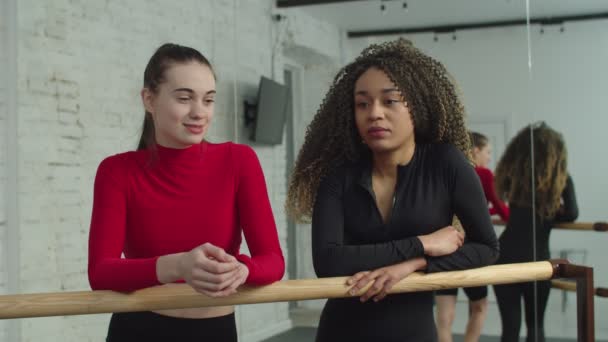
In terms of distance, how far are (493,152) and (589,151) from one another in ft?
1.71

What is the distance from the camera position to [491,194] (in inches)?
118

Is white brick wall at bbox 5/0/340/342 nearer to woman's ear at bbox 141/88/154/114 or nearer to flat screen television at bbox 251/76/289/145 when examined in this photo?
flat screen television at bbox 251/76/289/145

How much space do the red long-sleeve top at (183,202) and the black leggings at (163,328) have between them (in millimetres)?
147

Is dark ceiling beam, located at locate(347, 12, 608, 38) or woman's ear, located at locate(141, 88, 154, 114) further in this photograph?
dark ceiling beam, located at locate(347, 12, 608, 38)

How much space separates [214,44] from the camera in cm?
357

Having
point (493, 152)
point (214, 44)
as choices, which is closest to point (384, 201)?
point (493, 152)

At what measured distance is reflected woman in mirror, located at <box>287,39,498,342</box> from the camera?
152 centimetres

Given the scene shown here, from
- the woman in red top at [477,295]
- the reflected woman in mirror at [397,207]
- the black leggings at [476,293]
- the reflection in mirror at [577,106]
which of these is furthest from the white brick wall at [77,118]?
the reflected woman in mirror at [397,207]

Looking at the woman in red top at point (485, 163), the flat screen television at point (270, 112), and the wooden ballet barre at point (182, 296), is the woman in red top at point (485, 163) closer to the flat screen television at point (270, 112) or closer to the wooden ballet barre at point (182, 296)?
the flat screen television at point (270, 112)

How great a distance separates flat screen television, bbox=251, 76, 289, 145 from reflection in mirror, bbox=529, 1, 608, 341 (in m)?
1.18

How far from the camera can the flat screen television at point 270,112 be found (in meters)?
3.26

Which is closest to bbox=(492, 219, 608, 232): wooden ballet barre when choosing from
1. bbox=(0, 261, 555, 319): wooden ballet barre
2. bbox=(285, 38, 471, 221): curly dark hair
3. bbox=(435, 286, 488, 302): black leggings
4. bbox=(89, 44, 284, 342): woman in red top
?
bbox=(435, 286, 488, 302): black leggings

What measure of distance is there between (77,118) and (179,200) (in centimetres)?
173

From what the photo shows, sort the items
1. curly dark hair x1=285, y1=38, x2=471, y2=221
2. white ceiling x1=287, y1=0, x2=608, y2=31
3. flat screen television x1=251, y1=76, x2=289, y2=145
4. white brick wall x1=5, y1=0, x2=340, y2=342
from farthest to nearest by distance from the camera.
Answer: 1. flat screen television x1=251, y1=76, x2=289, y2=145
2. white ceiling x1=287, y1=0, x2=608, y2=31
3. white brick wall x1=5, y1=0, x2=340, y2=342
4. curly dark hair x1=285, y1=38, x2=471, y2=221
